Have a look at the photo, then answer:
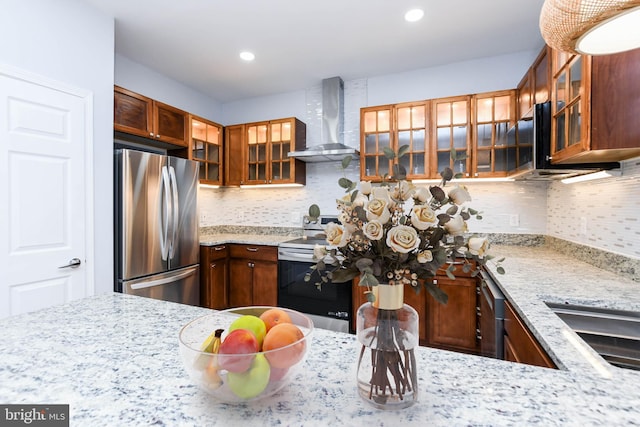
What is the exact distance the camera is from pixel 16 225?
178 centimetres

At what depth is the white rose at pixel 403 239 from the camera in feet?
1.66

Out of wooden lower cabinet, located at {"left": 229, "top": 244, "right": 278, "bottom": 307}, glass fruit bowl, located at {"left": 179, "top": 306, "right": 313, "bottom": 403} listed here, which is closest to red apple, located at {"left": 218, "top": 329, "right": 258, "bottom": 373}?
glass fruit bowl, located at {"left": 179, "top": 306, "right": 313, "bottom": 403}

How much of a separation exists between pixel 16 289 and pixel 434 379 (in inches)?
92.4

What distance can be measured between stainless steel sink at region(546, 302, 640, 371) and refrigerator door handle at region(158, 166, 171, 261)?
8.88 ft

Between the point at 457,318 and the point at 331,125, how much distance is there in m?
2.29

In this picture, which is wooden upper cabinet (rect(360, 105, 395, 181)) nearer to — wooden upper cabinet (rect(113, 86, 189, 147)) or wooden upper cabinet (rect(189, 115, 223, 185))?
wooden upper cabinet (rect(189, 115, 223, 185))

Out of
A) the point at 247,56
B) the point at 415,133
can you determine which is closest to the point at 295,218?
the point at 415,133

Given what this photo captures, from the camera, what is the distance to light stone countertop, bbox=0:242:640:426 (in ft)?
1.77

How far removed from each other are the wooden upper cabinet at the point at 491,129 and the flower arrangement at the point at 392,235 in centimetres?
245

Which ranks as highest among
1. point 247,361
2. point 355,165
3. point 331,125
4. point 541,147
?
point 331,125

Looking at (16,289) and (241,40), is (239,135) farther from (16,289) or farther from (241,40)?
(16,289)

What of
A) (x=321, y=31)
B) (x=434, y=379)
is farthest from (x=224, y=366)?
(x=321, y=31)

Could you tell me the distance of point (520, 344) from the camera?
48.3 inches

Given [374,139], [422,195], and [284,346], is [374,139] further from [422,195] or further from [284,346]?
[284,346]
